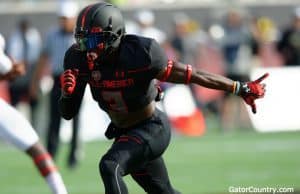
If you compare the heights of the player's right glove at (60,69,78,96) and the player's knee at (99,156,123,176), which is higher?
the player's right glove at (60,69,78,96)

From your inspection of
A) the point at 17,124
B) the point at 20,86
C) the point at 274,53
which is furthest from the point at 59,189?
the point at 274,53

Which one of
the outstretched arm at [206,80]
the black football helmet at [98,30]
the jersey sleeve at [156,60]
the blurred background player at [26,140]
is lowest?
the blurred background player at [26,140]

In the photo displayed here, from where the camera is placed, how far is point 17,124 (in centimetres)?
717

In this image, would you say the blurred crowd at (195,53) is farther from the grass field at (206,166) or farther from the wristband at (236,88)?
the wristband at (236,88)

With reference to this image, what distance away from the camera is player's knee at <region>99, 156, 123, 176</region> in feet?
20.0

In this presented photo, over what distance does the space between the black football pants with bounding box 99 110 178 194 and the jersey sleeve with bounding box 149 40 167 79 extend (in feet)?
1.30

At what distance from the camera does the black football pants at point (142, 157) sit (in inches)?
242

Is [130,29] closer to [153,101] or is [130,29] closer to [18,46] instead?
[18,46]

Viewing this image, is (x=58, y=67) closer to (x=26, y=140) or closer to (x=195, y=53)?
(x=26, y=140)

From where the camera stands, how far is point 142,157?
6.42 meters

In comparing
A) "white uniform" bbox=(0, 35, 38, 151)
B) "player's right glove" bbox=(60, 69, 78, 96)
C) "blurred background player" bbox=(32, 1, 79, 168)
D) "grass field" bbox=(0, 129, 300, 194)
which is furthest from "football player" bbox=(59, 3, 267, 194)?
"blurred background player" bbox=(32, 1, 79, 168)

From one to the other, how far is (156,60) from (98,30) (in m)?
0.42

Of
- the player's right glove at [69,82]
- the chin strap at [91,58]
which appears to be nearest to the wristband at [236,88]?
the chin strap at [91,58]

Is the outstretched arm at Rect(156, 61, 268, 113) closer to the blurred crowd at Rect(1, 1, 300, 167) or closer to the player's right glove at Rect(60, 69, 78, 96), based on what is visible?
the player's right glove at Rect(60, 69, 78, 96)
